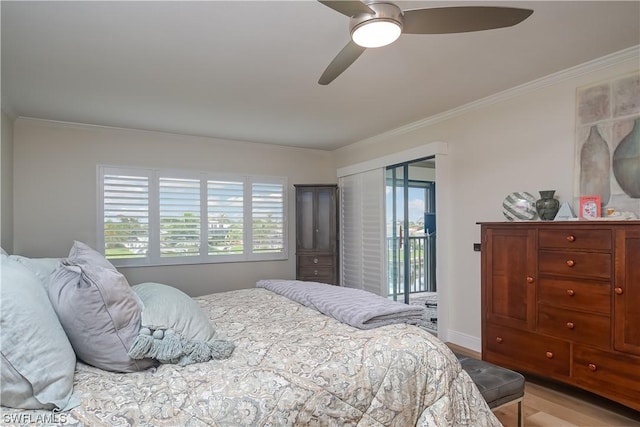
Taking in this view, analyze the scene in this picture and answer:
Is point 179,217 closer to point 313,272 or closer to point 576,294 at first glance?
point 313,272

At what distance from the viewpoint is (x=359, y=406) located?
1426 mm

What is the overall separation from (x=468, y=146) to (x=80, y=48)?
129 inches

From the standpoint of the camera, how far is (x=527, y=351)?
8.82 ft

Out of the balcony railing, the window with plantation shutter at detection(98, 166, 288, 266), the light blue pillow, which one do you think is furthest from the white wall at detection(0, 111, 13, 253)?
the balcony railing

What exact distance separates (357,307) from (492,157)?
2248mm

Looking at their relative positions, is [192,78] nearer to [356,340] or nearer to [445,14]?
[445,14]

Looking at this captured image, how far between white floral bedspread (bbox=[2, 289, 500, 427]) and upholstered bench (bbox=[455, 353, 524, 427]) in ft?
0.74

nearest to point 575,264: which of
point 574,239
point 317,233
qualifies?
point 574,239

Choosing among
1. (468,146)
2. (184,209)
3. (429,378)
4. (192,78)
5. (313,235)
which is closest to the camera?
(429,378)

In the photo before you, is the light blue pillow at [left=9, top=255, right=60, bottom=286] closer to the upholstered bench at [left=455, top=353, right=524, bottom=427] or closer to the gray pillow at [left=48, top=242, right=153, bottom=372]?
the gray pillow at [left=48, top=242, right=153, bottom=372]

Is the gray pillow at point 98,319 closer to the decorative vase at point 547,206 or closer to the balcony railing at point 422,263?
the decorative vase at point 547,206

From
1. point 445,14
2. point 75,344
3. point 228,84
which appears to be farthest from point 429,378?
point 228,84

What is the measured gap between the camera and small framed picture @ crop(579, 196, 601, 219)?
2.57 meters

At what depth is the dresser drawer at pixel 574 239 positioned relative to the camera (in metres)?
2.28
